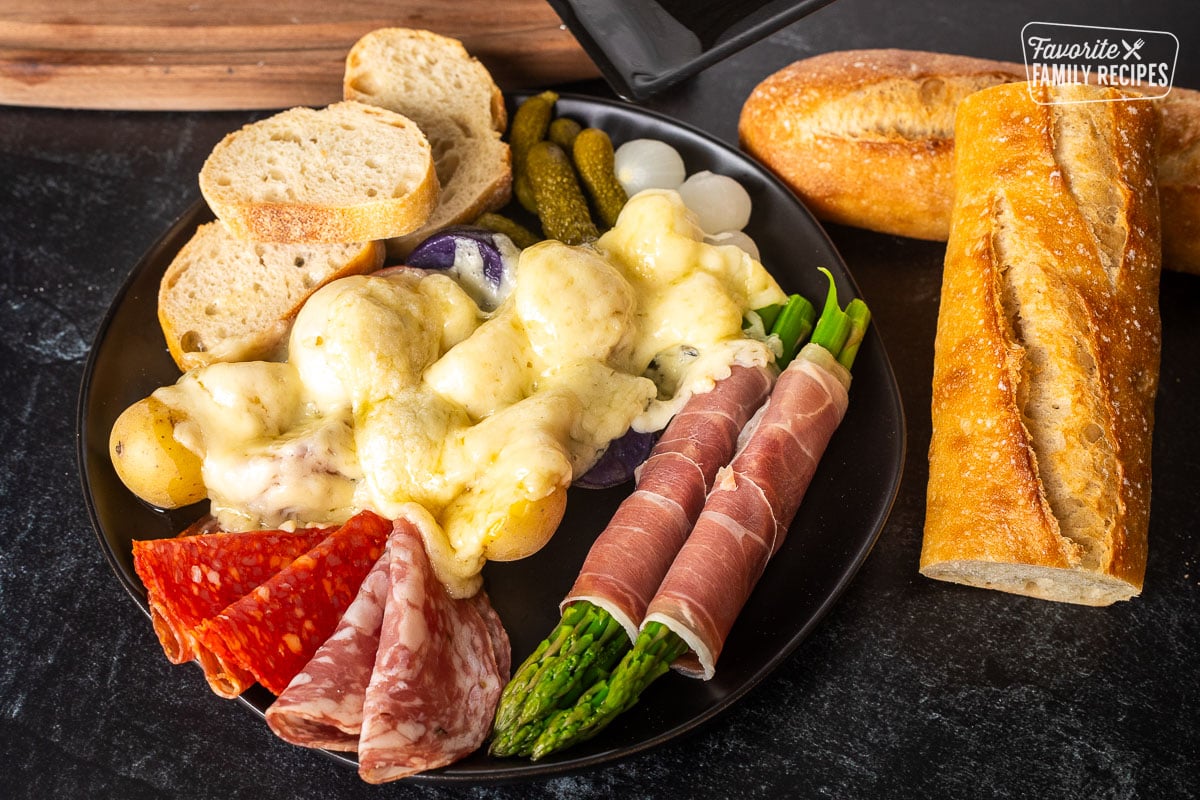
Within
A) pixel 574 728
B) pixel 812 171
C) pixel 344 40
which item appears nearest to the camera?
pixel 574 728

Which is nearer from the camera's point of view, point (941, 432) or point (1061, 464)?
point (1061, 464)

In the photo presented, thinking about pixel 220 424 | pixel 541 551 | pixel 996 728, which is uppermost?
pixel 220 424

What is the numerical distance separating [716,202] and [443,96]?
86cm

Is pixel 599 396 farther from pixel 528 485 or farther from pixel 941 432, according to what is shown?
pixel 941 432

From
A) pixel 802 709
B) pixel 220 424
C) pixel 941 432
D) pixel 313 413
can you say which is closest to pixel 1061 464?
pixel 941 432

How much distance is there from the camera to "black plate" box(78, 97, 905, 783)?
6.24 feet

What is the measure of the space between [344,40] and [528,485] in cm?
180

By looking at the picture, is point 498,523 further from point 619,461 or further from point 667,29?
point 667,29

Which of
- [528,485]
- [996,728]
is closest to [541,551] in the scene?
[528,485]

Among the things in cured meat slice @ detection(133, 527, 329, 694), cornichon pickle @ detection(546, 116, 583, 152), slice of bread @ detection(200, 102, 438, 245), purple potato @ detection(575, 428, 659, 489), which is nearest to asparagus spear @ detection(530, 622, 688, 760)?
purple potato @ detection(575, 428, 659, 489)

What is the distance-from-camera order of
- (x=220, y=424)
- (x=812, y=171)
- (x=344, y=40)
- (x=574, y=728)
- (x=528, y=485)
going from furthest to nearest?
1. (x=344, y=40)
2. (x=812, y=171)
3. (x=220, y=424)
4. (x=528, y=485)
5. (x=574, y=728)

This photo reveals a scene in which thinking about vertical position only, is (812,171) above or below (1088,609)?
above

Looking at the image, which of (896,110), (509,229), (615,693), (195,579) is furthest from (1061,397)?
(195,579)

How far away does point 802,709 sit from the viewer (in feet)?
6.84
